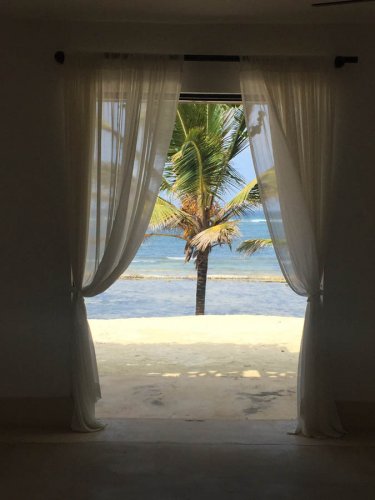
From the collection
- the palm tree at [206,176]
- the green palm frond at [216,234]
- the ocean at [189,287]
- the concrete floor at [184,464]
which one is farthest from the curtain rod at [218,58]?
the ocean at [189,287]

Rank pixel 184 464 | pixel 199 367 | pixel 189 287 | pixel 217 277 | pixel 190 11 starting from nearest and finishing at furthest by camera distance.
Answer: pixel 184 464, pixel 190 11, pixel 199 367, pixel 189 287, pixel 217 277

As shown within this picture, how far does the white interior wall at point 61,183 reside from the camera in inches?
114

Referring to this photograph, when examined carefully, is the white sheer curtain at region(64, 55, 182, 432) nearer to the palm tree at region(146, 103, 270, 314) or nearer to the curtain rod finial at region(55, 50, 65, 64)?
the curtain rod finial at region(55, 50, 65, 64)

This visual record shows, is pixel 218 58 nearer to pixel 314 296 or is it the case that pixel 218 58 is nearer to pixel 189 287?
pixel 314 296

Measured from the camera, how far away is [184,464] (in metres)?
2.55

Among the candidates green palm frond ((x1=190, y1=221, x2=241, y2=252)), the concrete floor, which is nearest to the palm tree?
green palm frond ((x1=190, y1=221, x2=241, y2=252))

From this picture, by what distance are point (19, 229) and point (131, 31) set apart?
1310 millimetres

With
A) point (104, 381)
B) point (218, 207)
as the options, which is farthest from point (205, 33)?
point (218, 207)

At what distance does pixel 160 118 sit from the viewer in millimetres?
2881

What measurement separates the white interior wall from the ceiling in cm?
5

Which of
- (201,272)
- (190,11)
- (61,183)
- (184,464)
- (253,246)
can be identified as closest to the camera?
(184,464)

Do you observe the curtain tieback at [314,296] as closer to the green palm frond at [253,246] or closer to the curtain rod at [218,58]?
the curtain rod at [218,58]

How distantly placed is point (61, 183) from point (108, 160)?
12.5 inches

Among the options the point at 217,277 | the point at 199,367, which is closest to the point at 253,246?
the point at 199,367
